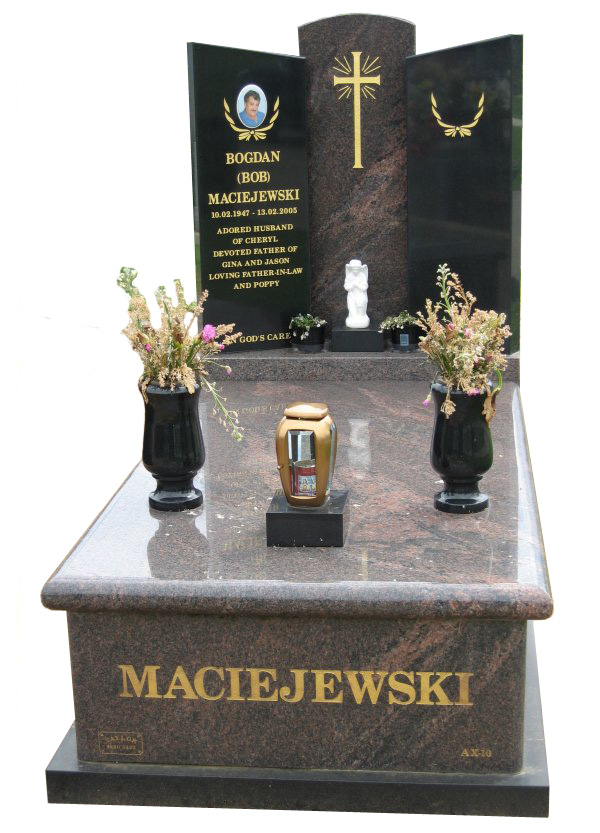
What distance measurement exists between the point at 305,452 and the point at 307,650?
0.70 m

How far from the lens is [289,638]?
14.6ft

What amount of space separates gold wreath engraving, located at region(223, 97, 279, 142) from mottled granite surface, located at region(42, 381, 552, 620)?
237cm

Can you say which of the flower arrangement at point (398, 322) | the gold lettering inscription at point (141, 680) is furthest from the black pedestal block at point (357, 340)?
the gold lettering inscription at point (141, 680)

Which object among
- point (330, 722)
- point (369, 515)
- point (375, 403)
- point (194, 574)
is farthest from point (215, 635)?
point (375, 403)

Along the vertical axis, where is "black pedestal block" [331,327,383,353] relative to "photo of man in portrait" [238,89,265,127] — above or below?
below

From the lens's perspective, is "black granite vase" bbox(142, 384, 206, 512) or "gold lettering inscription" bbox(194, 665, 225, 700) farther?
"black granite vase" bbox(142, 384, 206, 512)

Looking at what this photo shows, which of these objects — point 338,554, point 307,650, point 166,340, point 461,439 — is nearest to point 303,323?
point 166,340

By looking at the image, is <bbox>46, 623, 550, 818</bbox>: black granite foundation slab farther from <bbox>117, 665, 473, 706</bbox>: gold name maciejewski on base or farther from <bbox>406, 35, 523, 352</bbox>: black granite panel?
<bbox>406, 35, 523, 352</bbox>: black granite panel

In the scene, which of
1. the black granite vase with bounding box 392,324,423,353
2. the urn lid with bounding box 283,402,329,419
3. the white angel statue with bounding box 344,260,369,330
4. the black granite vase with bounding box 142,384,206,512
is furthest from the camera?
the white angel statue with bounding box 344,260,369,330

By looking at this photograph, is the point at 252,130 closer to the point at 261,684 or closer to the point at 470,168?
the point at 470,168

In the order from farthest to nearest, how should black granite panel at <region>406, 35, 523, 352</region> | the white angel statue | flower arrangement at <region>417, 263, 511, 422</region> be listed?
the white angel statue < black granite panel at <region>406, 35, 523, 352</region> < flower arrangement at <region>417, 263, 511, 422</region>

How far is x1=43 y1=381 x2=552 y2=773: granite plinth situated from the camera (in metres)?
4.38

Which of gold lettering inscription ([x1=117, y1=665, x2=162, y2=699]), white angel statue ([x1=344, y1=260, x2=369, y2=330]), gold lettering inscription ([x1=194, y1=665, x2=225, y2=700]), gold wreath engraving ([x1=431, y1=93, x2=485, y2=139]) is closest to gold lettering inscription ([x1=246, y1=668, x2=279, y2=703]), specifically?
gold lettering inscription ([x1=194, y1=665, x2=225, y2=700])

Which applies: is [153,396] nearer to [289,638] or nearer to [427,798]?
[289,638]
